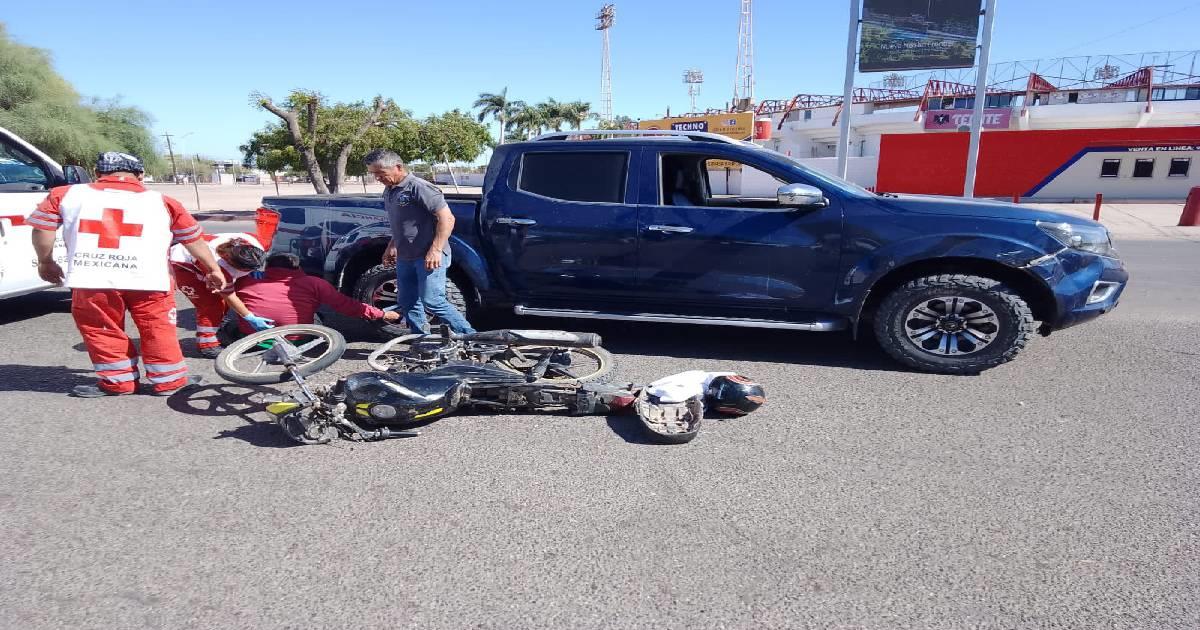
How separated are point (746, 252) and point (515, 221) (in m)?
1.71

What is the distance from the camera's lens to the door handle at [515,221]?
17.0 feet

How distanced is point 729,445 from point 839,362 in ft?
6.31

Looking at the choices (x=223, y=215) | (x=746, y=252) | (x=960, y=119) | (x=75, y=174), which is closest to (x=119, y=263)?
(x=75, y=174)

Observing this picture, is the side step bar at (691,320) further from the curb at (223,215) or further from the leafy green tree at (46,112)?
the leafy green tree at (46,112)

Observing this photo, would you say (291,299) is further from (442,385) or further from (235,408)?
(442,385)

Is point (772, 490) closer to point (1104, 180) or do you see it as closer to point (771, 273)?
point (771, 273)

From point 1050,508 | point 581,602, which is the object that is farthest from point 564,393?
point 1050,508

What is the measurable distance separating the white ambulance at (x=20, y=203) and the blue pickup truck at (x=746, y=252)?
249 cm

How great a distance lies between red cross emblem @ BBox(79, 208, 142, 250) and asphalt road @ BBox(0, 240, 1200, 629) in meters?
0.96

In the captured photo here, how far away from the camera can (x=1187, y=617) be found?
224 cm

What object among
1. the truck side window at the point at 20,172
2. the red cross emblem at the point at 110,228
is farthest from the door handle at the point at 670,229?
the truck side window at the point at 20,172

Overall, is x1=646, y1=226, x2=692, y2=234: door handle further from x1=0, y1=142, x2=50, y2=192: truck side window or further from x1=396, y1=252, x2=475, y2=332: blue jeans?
x1=0, y1=142, x2=50, y2=192: truck side window

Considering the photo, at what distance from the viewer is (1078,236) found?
4.60m

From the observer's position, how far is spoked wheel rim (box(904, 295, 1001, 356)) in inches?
184
